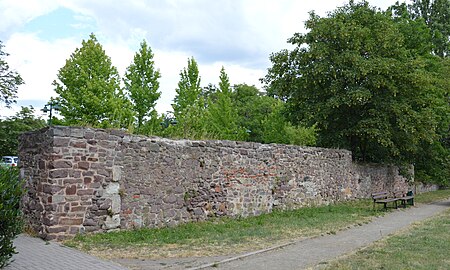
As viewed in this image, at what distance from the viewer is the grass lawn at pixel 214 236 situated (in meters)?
7.64

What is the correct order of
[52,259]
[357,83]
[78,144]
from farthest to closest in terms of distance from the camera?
[357,83], [78,144], [52,259]

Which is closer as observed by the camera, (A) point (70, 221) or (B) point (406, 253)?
(B) point (406, 253)

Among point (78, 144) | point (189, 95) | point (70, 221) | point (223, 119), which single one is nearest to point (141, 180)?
point (78, 144)

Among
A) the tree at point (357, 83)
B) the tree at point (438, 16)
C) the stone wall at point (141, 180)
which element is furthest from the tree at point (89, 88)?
the tree at point (438, 16)

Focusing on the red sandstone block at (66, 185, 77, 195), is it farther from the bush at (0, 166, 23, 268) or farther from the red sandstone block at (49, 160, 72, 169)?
the bush at (0, 166, 23, 268)

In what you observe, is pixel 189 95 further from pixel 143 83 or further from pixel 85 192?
pixel 85 192

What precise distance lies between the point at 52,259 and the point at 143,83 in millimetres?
19973

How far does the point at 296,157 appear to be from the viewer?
14719 mm

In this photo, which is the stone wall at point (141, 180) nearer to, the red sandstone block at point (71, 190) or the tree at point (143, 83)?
the red sandstone block at point (71, 190)

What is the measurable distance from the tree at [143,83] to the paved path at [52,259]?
18.0 meters

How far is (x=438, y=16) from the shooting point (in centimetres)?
3412

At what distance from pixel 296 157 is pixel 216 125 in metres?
14.7

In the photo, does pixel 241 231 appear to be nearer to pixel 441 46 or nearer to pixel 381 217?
pixel 381 217

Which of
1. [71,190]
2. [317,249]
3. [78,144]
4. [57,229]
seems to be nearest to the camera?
[317,249]
